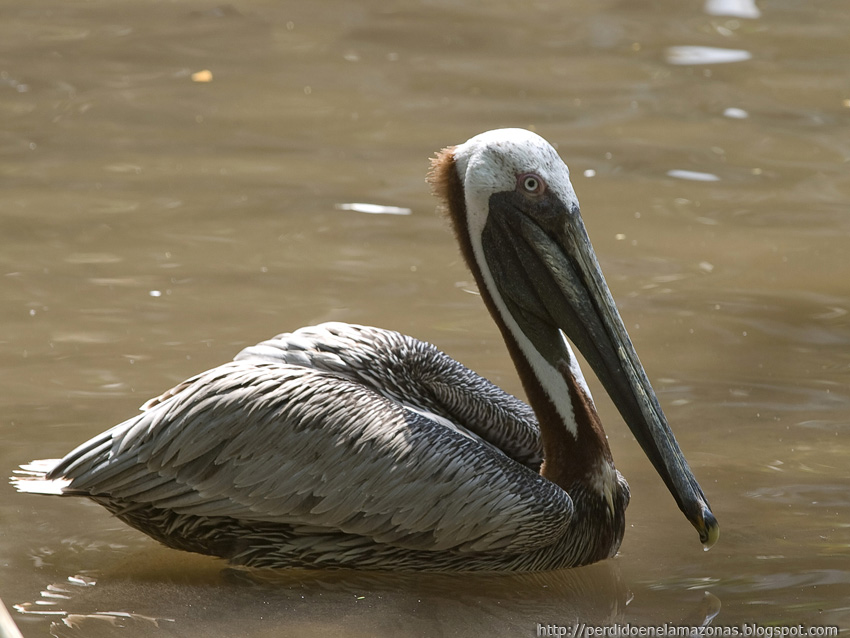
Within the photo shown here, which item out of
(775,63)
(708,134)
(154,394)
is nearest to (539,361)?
(154,394)

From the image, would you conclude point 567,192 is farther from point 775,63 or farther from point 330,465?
point 775,63

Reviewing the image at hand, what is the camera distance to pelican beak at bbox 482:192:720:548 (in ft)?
12.8

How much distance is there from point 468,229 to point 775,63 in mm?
6848

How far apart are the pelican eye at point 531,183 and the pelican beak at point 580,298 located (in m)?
0.03

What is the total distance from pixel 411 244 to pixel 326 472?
311 cm

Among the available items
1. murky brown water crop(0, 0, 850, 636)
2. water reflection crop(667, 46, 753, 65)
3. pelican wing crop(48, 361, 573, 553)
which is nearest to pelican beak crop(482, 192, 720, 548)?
pelican wing crop(48, 361, 573, 553)

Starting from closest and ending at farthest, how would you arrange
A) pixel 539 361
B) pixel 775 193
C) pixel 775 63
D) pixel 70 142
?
pixel 539 361 < pixel 775 193 < pixel 70 142 < pixel 775 63

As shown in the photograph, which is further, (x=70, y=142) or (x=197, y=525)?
(x=70, y=142)

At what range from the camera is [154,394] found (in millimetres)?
5066

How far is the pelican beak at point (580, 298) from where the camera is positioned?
3916 millimetres

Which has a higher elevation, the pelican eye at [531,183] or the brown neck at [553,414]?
the pelican eye at [531,183]

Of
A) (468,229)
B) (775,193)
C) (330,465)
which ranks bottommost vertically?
(775,193)

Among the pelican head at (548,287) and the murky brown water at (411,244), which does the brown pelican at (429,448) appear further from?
the murky brown water at (411,244)

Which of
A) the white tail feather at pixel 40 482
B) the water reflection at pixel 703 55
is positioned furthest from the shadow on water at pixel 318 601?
the water reflection at pixel 703 55
